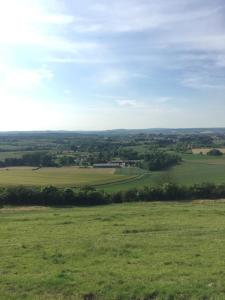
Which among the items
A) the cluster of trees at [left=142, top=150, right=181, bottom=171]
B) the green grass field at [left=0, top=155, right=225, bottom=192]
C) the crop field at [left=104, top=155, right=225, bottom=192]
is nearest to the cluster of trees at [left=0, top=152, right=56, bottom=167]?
the green grass field at [left=0, top=155, right=225, bottom=192]

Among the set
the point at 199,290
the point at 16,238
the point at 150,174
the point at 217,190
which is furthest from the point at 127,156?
the point at 199,290

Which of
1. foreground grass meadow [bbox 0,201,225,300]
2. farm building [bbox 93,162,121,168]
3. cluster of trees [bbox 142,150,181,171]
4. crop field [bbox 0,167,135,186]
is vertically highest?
foreground grass meadow [bbox 0,201,225,300]

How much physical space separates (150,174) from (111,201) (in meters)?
42.0

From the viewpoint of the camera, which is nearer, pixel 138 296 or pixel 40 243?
pixel 138 296

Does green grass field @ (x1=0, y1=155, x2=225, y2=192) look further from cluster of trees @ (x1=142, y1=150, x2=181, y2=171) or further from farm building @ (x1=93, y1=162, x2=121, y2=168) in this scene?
farm building @ (x1=93, y1=162, x2=121, y2=168)

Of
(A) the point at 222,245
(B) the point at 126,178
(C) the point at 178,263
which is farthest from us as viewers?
(B) the point at 126,178

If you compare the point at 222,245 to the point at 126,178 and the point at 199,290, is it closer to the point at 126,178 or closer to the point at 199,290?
the point at 199,290

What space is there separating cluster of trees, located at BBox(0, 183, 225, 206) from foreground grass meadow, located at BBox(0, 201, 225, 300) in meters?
33.2

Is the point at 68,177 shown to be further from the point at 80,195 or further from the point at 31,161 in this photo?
the point at 31,161

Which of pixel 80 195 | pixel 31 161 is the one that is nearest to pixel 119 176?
pixel 80 195

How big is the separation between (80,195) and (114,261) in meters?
46.9

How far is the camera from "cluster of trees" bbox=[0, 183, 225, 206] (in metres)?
66.2

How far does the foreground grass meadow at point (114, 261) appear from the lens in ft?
49.1

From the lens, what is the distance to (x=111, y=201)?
6781 cm
